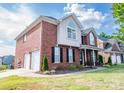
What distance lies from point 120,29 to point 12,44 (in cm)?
1550

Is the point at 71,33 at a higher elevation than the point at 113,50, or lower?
higher

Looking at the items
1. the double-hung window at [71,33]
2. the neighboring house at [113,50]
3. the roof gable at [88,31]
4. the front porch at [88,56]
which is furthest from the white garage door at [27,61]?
the neighboring house at [113,50]

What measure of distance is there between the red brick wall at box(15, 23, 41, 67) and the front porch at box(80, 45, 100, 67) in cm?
566

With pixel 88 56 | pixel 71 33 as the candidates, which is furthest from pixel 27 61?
pixel 88 56

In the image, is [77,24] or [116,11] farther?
[77,24]

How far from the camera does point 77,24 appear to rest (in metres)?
18.0

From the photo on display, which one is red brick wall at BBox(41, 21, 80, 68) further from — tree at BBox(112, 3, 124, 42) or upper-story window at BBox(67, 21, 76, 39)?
tree at BBox(112, 3, 124, 42)

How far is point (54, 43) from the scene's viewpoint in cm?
1520

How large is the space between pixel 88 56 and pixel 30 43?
7.79 m

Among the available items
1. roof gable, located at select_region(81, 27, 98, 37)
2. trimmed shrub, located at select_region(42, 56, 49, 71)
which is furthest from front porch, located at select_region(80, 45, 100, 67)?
trimmed shrub, located at select_region(42, 56, 49, 71)

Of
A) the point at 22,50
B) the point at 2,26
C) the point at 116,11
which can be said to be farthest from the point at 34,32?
the point at 116,11

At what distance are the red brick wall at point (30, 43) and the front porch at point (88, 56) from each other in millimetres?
5659

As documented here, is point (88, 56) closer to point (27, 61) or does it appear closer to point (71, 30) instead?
point (71, 30)

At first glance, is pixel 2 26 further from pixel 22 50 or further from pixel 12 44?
pixel 12 44
